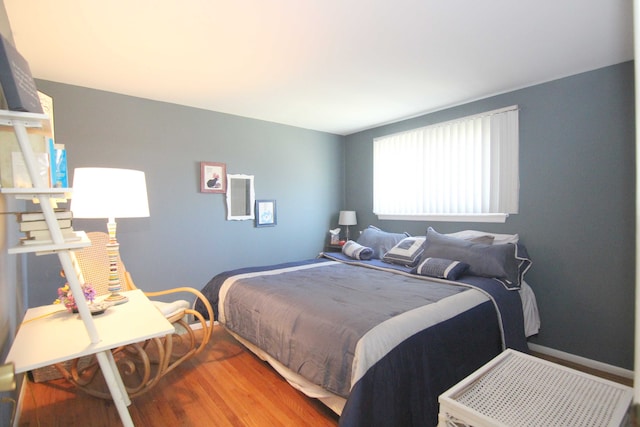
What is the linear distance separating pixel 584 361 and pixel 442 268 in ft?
4.48

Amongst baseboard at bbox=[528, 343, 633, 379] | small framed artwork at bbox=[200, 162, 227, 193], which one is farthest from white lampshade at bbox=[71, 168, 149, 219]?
baseboard at bbox=[528, 343, 633, 379]

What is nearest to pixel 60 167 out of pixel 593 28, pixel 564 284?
pixel 593 28

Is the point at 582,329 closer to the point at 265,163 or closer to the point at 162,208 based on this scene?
the point at 265,163

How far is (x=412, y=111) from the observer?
12.0ft

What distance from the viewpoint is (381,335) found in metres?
1.62

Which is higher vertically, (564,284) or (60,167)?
(60,167)

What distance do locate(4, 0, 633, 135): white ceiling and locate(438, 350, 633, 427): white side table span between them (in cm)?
192

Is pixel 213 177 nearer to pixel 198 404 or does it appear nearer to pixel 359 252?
pixel 359 252

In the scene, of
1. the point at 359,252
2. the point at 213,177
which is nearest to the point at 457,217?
the point at 359,252

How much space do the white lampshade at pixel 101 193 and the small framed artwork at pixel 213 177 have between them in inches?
57.8

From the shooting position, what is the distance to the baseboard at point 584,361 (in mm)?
2414

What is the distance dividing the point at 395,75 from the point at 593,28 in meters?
1.26

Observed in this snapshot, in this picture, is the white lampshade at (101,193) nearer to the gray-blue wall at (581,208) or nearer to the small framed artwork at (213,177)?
the small framed artwork at (213,177)

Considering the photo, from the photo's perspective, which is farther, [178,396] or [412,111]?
[412,111]
